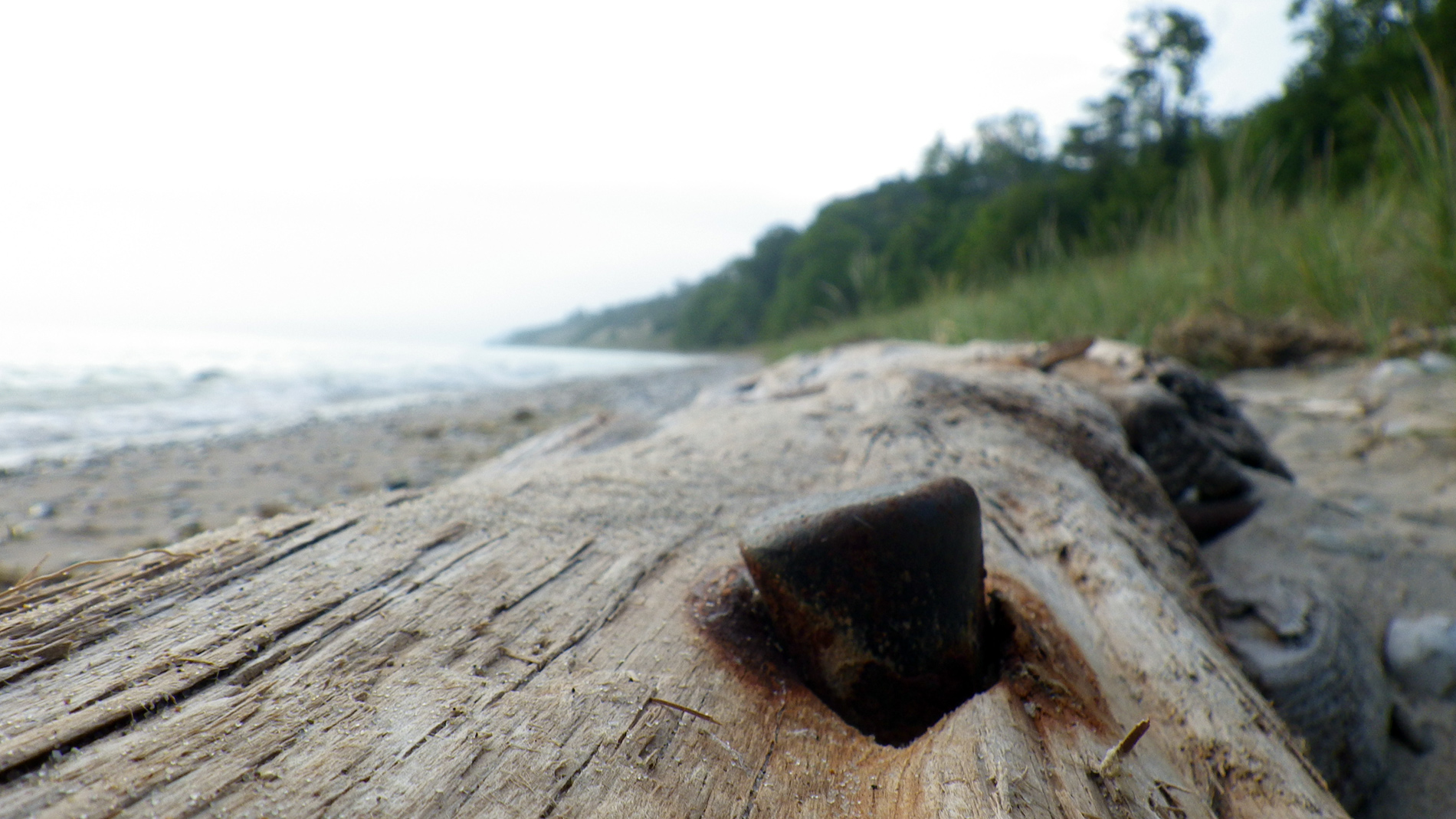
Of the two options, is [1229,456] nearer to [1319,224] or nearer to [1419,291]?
[1419,291]

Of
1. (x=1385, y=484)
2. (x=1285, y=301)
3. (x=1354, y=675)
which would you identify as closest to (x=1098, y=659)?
(x=1354, y=675)

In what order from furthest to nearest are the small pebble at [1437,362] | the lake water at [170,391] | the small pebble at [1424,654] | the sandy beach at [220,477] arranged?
the lake water at [170,391] → the small pebble at [1437,362] → the sandy beach at [220,477] → the small pebble at [1424,654]

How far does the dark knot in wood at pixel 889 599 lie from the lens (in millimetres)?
897

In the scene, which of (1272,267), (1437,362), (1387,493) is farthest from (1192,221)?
(1387,493)

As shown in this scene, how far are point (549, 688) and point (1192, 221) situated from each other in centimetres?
802

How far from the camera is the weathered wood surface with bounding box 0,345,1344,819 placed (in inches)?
24.8

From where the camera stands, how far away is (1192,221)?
21.7ft

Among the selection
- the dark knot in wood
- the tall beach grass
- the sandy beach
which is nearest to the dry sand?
the tall beach grass

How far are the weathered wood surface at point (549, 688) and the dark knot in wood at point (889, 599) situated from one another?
8 centimetres

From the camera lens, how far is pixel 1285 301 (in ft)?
15.9

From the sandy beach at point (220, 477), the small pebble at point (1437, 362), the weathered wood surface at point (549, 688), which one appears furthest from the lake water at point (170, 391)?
the small pebble at point (1437, 362)

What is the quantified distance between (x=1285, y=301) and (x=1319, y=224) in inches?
29.7

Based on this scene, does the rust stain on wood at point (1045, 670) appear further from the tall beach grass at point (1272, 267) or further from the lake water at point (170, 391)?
the lake water at point (170, 391)

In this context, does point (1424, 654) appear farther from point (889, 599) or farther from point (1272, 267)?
point (1272, 267)
